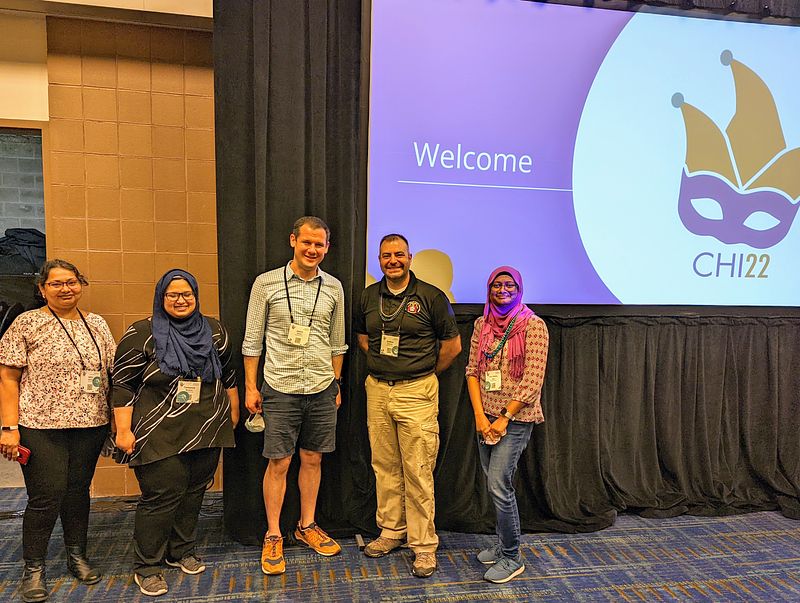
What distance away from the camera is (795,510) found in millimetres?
3109

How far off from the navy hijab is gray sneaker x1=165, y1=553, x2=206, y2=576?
2.82 ft

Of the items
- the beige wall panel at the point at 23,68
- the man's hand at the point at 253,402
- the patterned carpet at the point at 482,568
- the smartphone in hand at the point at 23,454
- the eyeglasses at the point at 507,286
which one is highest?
the beige wall panel at the point at 23,68

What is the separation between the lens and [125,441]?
2158 millimetres

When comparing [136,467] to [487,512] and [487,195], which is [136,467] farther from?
[487,195]

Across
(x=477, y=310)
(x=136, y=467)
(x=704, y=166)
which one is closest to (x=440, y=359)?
(x=477, y=310)

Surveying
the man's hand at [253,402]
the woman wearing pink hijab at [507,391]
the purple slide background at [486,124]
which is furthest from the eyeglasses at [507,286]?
the man's hand at [253,402]

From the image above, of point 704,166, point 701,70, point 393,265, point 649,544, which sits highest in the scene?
point 701,70

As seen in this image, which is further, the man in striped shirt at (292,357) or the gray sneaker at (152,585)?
the man in striped shirt at (292,357)

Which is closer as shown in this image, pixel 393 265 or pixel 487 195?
pixel 393 265

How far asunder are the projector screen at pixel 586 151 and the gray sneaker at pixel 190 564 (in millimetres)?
1584

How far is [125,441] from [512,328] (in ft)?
5.49

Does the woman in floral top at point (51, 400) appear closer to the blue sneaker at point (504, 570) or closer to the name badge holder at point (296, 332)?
the name badge holder at point (296, 332)

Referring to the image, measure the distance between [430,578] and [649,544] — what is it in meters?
1.20

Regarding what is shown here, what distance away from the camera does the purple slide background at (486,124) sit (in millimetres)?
2715
